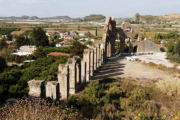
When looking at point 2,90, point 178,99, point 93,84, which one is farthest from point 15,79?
point 178,99

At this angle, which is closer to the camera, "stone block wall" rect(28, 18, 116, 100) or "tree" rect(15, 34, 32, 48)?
"stone block wall" rect(28, 18, 116, 100)

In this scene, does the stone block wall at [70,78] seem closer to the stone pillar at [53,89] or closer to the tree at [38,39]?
the stone pillar at [53,89]

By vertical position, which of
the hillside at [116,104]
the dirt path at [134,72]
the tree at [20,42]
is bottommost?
the dirt path at [134,72]

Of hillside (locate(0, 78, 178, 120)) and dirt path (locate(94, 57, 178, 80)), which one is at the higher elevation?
hillside (locate(0, 78, 178, 120))

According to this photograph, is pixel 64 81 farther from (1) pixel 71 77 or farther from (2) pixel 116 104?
(2) pixel 116 104

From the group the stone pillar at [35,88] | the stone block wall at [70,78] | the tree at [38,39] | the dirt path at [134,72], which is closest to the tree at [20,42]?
the tree at [38,39]

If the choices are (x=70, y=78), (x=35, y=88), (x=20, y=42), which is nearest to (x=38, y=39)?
(x=20, y=42)

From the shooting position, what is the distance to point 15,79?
1708 cm

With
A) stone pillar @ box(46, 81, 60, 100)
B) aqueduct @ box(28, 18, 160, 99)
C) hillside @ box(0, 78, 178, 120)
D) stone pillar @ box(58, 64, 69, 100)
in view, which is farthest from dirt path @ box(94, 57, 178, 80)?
stone pillar @ box(46, 81, 60, 100)

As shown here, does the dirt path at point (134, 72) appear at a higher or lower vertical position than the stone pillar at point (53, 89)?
lower

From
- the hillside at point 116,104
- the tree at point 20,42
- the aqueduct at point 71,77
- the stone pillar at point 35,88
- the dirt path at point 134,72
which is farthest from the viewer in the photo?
the tree at point 20,42

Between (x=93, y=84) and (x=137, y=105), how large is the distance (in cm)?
350

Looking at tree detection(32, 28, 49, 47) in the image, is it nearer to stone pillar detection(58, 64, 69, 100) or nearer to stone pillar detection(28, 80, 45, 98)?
stone pillar detection(58, 64, 69, 100)

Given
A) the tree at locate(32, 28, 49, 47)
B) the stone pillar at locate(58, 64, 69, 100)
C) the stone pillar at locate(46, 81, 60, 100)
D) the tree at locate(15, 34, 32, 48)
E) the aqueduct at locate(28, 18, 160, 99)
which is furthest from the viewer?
the tree at locate(15, 34, 32, 48)
